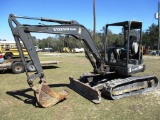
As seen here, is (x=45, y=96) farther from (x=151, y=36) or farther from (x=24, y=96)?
(x=151, y=36)

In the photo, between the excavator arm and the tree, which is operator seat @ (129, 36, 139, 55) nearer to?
the excavator arm

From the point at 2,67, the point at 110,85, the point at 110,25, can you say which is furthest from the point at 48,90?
the point at 2,67

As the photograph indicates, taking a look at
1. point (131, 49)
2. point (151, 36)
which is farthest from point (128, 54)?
point (151, 36)

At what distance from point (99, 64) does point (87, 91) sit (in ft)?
3.77

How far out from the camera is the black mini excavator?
5.80 m

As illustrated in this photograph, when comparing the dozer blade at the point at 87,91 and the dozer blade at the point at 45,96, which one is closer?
the dozer blade at the point at 45,96

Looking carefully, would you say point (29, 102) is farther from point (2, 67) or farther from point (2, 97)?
point (2, 67)

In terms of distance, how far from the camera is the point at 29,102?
611cm

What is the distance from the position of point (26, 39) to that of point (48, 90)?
1.63m

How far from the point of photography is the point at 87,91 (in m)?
6.53

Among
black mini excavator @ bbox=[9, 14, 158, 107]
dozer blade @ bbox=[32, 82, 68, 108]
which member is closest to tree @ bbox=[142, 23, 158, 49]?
black mini excavator @ bbox=[9, 14, 158, 107]

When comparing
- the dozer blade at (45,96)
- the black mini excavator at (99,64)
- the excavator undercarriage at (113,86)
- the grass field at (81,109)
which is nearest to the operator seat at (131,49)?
the black mini excavator at (99,64)

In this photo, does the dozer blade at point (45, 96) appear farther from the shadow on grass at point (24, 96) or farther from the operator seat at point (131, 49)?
the operator seat at point (131, 49)

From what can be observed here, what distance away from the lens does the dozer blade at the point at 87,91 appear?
592 centimetres
